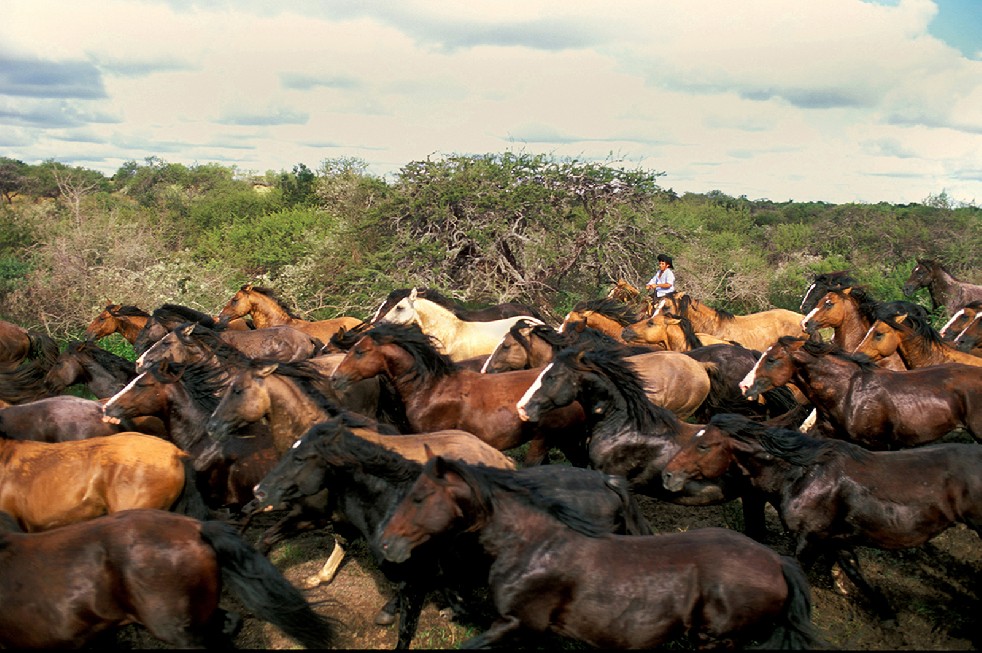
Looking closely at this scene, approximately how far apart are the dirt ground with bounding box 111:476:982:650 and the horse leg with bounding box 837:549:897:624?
0.23 ft

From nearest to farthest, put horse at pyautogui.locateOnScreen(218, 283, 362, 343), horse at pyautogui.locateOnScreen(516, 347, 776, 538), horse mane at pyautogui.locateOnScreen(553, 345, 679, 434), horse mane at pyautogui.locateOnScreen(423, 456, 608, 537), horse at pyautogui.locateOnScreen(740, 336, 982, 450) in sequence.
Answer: horse mane at pyautogui.locateOnScreen(423, 456, 608, 537) < horse at pyautogui.locateOnScreen(516, 347, 776, 538) < horse mane at pyautogui.locateOnScreen(553, 345, 679, 434) < horse at pyautogui.locateOnScreen(740, 336, 982, 450) < horse at pyautogui.locateOnScreen(218, 283, 362, 343)

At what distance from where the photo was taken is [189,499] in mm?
5301

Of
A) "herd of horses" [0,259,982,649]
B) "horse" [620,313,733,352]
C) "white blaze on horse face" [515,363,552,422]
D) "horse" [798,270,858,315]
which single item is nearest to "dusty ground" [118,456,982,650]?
"herd of horses" [0,259,982,649]

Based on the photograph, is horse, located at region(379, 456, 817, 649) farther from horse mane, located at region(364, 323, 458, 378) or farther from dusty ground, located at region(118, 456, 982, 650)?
horse mane, located at region(364, 323, 458, 378)

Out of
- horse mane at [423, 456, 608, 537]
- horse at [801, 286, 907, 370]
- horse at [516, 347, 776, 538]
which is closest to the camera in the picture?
horse mane at [423, 456, 608, 537]

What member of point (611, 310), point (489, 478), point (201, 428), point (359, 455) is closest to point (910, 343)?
point (611, 310)

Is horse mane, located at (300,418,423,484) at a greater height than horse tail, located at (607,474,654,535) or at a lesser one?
greater

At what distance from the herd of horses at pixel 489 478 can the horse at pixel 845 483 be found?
0.04 ft

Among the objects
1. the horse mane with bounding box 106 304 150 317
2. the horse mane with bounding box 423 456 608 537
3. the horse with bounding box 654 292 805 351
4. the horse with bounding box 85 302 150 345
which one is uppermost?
the horse mane with bounding box 423 456 608 537

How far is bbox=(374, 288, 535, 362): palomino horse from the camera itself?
920 cm

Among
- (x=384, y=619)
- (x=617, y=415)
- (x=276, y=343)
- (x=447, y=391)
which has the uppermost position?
(x=617, y=415)

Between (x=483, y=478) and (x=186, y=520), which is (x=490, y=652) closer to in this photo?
(x=483, y=478)

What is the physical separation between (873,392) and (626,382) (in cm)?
224

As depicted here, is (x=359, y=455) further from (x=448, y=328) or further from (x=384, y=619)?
(x=448, y=328)
